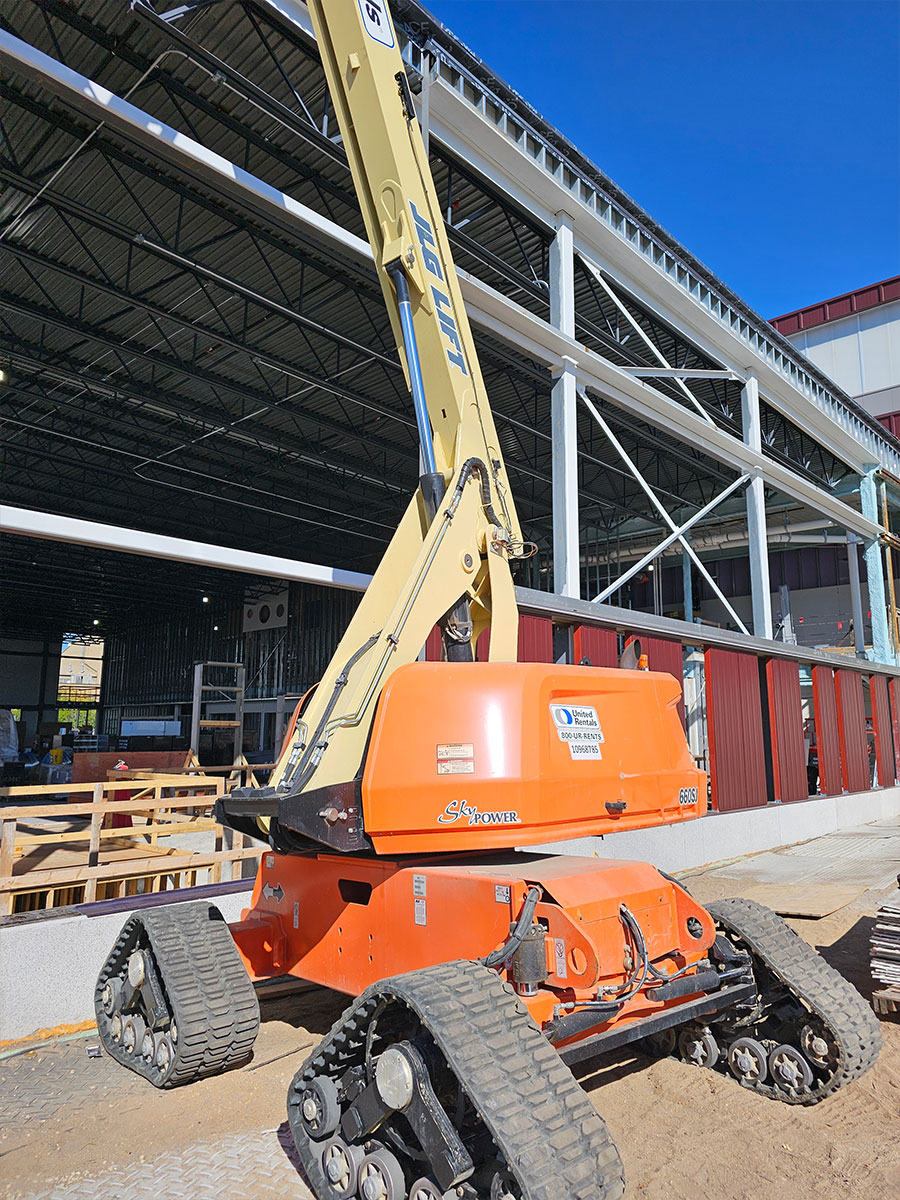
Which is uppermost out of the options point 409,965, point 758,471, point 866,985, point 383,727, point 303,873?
point 758,471

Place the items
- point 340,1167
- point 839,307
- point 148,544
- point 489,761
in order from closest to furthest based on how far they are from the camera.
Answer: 1. point 340,1167
2. point 489,761
3. point 148,544
4. point 839,307

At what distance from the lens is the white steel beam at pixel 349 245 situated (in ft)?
26.0

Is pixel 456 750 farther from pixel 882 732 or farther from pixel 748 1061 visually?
pixel 882 732

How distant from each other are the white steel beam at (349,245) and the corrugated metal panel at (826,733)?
4.53 meters

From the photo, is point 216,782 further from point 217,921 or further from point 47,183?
point 47,183

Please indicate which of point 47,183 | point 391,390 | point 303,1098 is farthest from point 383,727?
point 391,390

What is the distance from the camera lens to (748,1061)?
5.48 m

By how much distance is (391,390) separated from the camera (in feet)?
69.6

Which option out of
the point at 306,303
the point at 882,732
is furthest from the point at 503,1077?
the point at 882,732

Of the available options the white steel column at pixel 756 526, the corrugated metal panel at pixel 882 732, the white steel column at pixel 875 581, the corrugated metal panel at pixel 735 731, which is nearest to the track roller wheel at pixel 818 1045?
the corrugated metal panel at pixel 735 731

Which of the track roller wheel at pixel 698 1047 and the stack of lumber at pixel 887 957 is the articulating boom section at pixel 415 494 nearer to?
the track roller wheel at pixel 698 1047

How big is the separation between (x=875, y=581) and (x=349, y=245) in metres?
19.6

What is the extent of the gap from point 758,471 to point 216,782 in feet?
41.1

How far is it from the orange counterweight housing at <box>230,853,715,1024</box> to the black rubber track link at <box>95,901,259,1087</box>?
0.52 meters
